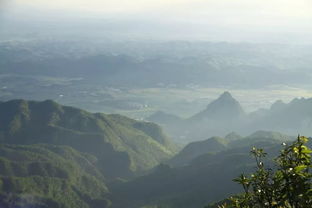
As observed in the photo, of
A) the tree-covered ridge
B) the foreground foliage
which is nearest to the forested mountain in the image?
the tree-covered ridge

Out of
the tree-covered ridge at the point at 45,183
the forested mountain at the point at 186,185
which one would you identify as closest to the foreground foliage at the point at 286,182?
the forested mountain at the point at 186,185

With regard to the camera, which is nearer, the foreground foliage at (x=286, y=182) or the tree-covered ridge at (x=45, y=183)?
the foreground foliage at (x=286, y=182)

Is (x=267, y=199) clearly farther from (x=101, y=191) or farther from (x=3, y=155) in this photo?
(x=3, y=155)

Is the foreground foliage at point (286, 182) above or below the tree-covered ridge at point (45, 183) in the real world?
above

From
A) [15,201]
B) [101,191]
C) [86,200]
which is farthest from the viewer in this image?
[101,191]

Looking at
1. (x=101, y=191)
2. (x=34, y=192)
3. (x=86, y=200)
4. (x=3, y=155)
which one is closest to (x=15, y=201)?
(x=34, y=192)

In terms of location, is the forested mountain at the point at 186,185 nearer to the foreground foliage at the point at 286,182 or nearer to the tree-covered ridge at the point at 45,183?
the tree-covered ridge at the point at 45,183

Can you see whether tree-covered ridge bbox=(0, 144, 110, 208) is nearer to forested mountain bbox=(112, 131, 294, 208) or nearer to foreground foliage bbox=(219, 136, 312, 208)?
forested mountain bbox=(112, 131, 294, 208)
